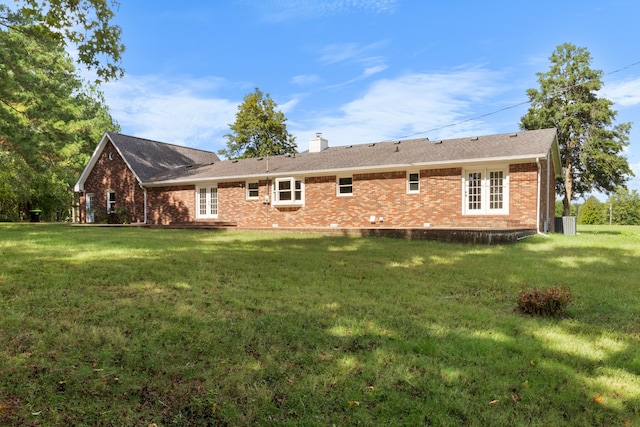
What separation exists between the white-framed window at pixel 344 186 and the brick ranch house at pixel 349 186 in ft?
0.15

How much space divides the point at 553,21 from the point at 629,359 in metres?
13.4

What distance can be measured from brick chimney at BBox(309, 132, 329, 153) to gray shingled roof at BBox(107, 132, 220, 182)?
7659mm

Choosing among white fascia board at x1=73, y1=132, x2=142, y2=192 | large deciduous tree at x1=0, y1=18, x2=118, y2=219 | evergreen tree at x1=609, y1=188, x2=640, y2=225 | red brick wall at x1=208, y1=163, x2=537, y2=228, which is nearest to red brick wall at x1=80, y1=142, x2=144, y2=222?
white fascia board at x1=73, y1=132, x2=142, y2=192

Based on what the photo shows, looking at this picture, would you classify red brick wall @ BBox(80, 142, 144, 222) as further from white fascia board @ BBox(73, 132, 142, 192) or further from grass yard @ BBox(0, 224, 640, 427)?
grass yard @ BBox(0, 224, 640, 427)

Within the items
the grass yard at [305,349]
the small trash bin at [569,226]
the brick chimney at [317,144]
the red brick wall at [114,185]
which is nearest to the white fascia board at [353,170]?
the red brick wall at [114,185]

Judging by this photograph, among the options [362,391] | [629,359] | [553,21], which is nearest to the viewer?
[362,391]

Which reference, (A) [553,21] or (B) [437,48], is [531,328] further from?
(B) [437,48]

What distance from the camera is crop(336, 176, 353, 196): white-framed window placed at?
18.5 metres

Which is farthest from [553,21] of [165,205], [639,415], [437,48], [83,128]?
[83,128]

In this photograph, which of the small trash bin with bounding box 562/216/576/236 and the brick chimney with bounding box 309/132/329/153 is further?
the brick chimney with bounding box 309/132/329/153

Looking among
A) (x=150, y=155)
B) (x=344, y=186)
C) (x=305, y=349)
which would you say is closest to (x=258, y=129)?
(x=150, y=155)

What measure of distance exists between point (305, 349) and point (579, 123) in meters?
33.5

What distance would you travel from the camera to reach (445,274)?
7582 millimetres

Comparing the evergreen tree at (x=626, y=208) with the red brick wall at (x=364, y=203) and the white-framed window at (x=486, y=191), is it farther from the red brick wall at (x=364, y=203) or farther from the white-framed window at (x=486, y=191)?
the white-framed window at (x=486, y=191)
